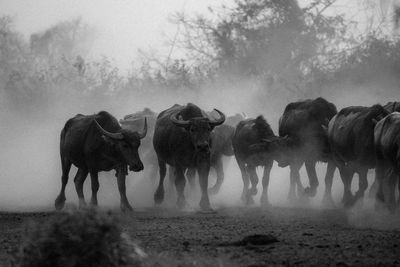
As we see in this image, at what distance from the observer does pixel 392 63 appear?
4475 cm

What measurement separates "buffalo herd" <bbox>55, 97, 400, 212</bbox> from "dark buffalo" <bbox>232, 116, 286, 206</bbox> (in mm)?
23

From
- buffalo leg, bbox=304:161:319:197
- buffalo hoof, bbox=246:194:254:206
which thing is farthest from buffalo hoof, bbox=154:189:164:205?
buffalo leg, bbox=304:161:319:197

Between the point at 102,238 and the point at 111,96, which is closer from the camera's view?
the point at 102,238

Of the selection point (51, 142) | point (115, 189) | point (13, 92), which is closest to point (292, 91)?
point (51, 142)

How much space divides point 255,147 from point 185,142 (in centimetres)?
286

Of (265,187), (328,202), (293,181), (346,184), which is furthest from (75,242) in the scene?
(293,181)

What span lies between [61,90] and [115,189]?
26000 millimetres

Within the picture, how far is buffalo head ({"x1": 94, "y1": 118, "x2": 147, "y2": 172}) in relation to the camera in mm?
19797

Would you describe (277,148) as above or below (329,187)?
above

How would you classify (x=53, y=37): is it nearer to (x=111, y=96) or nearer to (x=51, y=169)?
(x=111, y=96)

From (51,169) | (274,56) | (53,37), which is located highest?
(53,37)

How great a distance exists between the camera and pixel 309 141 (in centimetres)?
2341

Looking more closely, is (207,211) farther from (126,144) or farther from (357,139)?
(357,139)

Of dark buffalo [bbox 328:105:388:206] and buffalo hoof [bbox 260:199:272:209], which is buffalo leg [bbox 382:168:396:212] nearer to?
dark buffalo [bbox 328:105:388:206]
